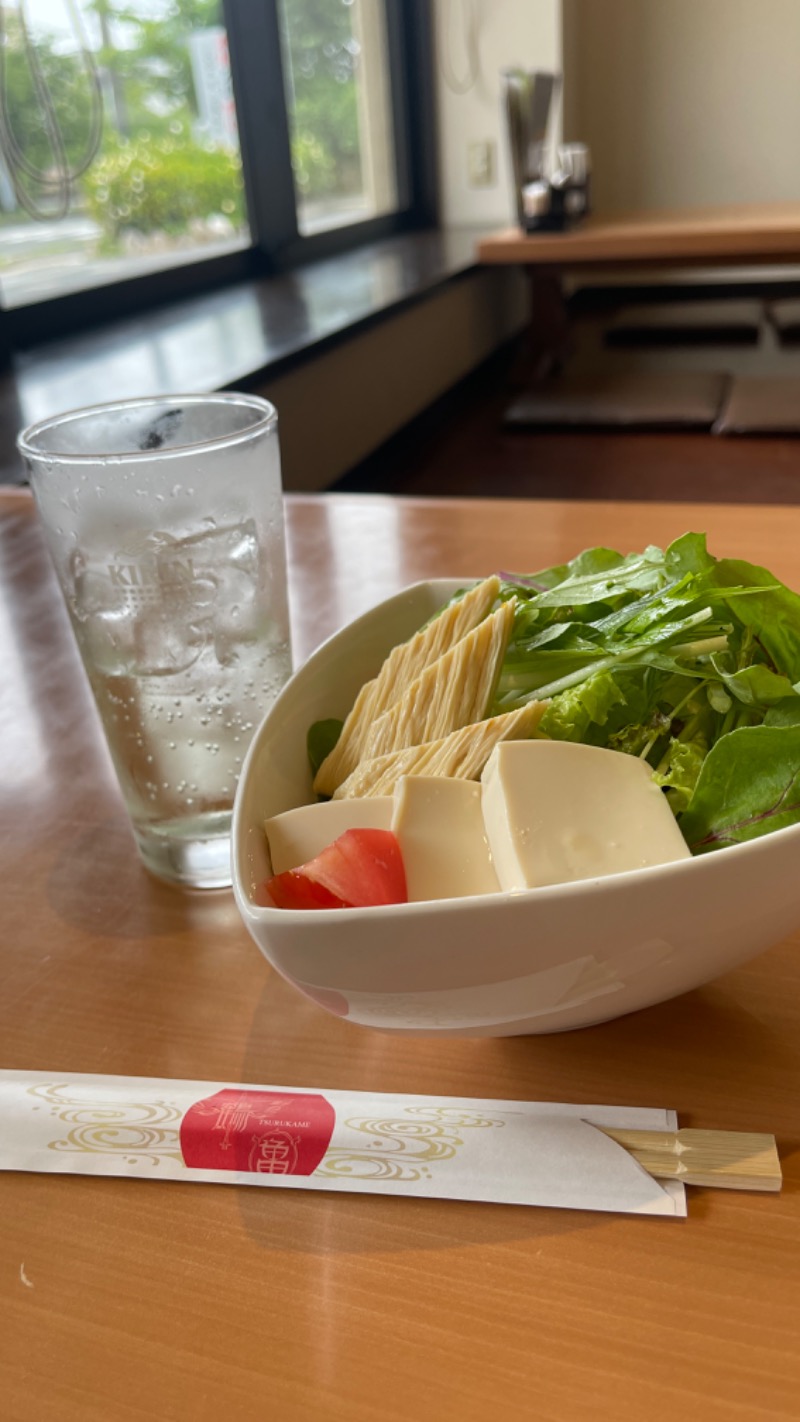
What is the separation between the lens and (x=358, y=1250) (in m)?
0.35

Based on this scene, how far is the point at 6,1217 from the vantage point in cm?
37

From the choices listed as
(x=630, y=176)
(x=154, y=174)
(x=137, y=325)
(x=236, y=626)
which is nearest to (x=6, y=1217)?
(x=236, y=626)

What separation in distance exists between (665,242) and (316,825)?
2.63m

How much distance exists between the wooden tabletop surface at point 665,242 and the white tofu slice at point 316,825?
2600mm

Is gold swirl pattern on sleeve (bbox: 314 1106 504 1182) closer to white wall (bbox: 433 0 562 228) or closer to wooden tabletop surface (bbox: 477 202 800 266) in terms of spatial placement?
wooden tabletop surface (bbox: 477 202 800 266)

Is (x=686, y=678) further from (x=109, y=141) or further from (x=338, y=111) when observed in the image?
(x=338, y=111)

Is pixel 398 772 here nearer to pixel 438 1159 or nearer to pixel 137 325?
pixel 438 1159

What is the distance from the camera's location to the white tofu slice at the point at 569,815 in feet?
1.14

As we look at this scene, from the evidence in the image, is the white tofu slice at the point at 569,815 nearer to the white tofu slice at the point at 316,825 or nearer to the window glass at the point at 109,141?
the white tofu slice at the point at 316,825

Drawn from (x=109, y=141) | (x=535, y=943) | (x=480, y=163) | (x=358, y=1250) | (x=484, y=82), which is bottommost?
(x=358, y=1250)

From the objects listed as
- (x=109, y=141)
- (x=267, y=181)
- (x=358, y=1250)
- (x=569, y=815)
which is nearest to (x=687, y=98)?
(x=267, y=181)

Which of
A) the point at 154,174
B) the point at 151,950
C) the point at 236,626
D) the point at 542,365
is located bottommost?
the point at 542,365

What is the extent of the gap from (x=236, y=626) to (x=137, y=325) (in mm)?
2140

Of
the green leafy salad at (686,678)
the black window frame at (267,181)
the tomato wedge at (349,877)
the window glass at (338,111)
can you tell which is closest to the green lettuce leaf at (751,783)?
the green leafy salad at (686,678)
